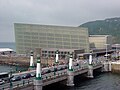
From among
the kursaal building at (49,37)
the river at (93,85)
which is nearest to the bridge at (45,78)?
the river at (93,85)

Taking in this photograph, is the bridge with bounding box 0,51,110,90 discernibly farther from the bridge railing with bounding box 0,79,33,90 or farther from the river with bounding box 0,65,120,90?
the river with bounding box 0,65,120,90

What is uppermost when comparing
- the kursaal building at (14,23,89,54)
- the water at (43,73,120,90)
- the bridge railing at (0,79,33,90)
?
the kursaal building at (14,23,89,54)

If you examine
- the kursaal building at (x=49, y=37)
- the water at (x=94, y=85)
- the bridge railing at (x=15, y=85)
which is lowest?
the water at (x=94, y=85)

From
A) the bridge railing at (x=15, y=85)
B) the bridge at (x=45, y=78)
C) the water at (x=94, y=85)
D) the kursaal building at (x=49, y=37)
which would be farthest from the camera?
the kursaal building at (x=49, y=37)

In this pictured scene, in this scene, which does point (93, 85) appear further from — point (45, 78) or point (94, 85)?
point (45, 78)

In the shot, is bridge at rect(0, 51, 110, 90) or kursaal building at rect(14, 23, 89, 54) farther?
kursaal building at rect(14, 23, 89, 54)

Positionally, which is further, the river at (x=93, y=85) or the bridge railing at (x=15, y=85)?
the river at (x=93, y=85)

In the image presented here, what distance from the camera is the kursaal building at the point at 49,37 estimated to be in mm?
165125

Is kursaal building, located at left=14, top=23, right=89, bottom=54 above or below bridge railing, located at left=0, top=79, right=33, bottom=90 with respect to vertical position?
above

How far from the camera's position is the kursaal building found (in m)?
165

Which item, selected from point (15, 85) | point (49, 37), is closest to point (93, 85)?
point (15, 85)

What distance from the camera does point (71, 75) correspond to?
7219 centimetres

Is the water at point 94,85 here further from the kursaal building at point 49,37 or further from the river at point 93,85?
the kursaal building at point 49,37

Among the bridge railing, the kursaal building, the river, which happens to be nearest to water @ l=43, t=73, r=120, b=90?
the river
